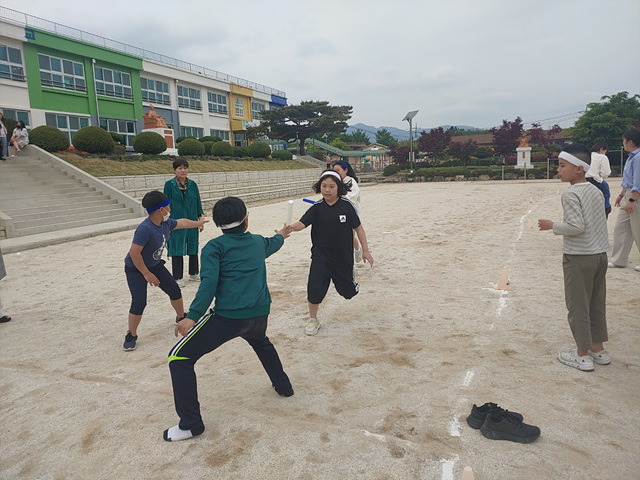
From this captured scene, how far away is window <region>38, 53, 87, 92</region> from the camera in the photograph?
90.6 feet

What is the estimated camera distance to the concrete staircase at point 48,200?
Result: 12547 millimetres

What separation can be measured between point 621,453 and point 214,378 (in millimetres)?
2948

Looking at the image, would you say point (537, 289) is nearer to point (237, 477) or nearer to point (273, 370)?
point (273, 370)

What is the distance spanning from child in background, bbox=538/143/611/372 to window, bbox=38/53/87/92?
32285mm

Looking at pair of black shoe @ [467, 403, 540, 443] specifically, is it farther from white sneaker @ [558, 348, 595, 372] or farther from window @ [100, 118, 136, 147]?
window @ [100, 118, 136, 147]

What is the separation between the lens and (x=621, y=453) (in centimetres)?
254

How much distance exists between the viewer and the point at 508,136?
42.6 metres

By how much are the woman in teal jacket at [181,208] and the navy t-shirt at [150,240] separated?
195 centimetres

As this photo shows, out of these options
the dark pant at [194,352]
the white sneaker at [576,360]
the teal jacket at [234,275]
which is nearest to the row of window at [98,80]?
the teal jacket at [234,275]

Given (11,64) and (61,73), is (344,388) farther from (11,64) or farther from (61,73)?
(61,73)

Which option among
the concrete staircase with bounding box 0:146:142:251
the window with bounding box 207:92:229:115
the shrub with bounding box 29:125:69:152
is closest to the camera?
the concrete staircase with bounding box 0:146:142:251

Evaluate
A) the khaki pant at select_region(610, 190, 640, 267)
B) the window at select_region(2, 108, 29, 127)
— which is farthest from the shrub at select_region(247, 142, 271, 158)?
the khaki pant at select_region(610, 190, 640, 267)

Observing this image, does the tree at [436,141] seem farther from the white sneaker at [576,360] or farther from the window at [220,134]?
the white sneaker at [576,360]

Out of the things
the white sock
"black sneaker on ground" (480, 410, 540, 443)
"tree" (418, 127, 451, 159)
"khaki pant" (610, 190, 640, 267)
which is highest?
"tree" (418, 127, 451, 159)
